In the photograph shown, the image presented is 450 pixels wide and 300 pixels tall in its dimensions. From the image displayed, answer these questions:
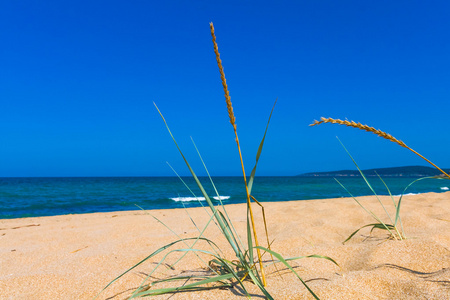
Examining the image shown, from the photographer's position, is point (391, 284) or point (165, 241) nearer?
point (391, 284)

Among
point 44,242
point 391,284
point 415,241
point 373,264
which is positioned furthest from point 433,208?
point 44,242

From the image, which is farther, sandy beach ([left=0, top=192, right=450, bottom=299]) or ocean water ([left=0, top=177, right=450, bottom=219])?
ocean water ([left=0, top=177, right=450, bottom=219])

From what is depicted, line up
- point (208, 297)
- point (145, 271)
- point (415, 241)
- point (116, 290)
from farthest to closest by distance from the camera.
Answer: point (415, 241) < point (145, 271) < point (116, 290) < point (208, 297)

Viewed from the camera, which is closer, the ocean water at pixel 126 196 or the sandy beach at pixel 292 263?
the sandy beach at pixel 292 263

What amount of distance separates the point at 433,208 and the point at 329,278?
2.33m

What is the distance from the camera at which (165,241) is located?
83.4 inches

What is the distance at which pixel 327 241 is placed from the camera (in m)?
1.77

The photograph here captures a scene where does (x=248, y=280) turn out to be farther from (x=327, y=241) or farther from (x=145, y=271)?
(x=327, y=241)

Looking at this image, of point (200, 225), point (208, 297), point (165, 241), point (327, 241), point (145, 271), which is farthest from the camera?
point (200, 225)

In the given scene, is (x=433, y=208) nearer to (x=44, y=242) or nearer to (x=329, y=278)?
(x=329, y=278)

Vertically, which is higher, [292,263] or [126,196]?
[292,263]

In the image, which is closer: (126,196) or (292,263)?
(292,263)

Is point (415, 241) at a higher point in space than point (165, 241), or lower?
higher

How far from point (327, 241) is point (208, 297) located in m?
1.08
